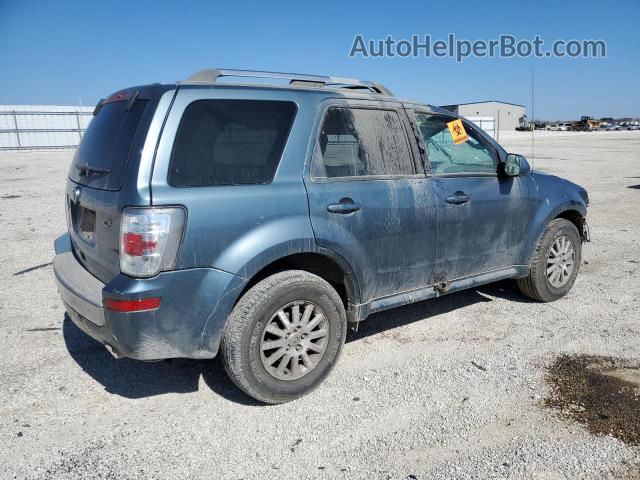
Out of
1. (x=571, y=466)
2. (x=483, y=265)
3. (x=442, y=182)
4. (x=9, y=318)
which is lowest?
(x=571, y=466)

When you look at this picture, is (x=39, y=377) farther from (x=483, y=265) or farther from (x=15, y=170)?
(x=15, y=170)

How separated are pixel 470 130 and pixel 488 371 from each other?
197 cm

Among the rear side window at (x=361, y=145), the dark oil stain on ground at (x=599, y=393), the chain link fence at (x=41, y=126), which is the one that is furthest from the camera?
the chain link fence at (x=41, y=126)

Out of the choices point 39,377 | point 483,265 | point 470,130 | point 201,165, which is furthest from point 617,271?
point 39,377

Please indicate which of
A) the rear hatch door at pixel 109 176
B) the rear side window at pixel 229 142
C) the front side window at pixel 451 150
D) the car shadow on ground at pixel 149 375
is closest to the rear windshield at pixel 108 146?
the rear hatch door at pixel 109 176

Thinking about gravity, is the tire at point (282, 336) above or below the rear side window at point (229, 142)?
below

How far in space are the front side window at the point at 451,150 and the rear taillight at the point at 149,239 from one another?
6.86 feet

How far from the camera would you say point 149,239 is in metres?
2.61

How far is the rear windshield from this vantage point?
280 centimetres

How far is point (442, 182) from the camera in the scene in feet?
12.7

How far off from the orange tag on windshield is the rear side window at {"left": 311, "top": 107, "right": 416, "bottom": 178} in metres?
0.65

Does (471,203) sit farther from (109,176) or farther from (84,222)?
(84,222)

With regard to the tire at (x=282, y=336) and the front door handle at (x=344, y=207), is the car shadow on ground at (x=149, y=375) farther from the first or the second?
the front door handle at (x=344, y=207)

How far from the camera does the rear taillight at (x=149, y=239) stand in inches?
103
